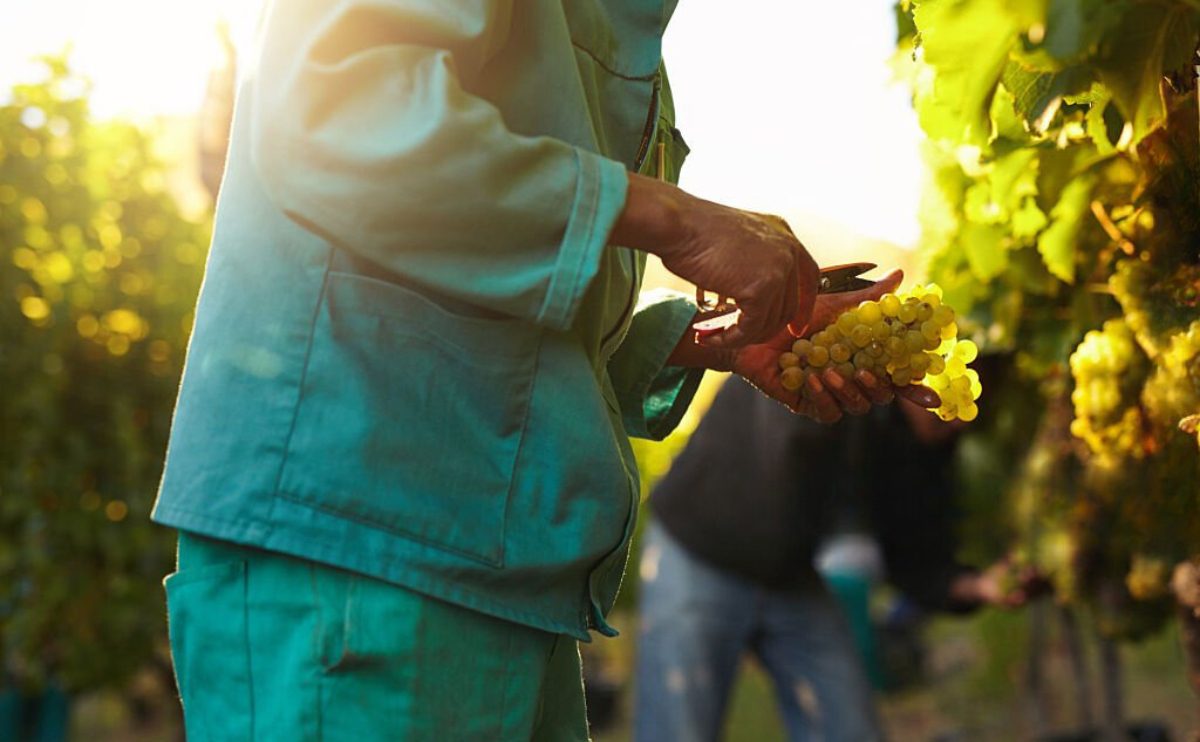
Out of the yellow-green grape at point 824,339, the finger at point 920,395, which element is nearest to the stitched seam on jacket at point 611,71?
the yellow-green grape at point 824,339

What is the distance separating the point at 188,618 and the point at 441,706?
0.28 meters

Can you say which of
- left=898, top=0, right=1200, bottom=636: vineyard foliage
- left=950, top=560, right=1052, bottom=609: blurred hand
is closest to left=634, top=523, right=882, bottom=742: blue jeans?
left=950, top=560, right=1052, bottom=609: blurred hand

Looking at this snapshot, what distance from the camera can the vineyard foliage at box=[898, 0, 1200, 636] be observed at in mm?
1215

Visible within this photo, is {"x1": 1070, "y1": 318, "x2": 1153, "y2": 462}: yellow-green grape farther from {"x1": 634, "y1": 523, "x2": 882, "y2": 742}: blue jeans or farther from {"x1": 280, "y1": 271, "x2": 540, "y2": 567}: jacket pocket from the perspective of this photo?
{"x1": 634, "y1": 523, "x2": 882, "y2": 742}: blue jeans

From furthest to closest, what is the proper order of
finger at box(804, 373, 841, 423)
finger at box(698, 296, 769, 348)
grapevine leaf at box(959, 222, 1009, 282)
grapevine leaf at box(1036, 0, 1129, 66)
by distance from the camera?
grapevine leaf at box(959, 222, 1009, 282)
finger at box(804, 373, 841, 423)
finger at box(698, 296, 769, 348)
grapevine leaf at box(1036, 0, 1129, 66)

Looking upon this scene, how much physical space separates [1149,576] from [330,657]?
5.40ft

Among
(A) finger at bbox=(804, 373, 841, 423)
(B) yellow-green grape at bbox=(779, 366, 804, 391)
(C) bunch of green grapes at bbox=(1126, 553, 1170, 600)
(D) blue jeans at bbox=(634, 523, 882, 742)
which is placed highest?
(B) yellow-green grape at bbox=(779, 366, 804, 391)

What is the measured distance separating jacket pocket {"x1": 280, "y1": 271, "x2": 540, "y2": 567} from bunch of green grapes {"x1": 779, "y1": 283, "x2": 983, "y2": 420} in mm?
474

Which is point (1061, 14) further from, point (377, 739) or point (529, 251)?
point (377, 739)

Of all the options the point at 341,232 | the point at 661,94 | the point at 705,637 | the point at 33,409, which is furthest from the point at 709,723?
the point at 341,232

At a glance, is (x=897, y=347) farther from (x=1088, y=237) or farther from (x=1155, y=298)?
(x=1088, y=237)

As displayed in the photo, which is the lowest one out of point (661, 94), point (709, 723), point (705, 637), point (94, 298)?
point (709, 723)

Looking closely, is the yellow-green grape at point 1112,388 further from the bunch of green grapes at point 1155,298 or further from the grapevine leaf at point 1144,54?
the grapevine leaf at point 1144,54

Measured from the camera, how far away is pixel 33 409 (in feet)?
14.1
